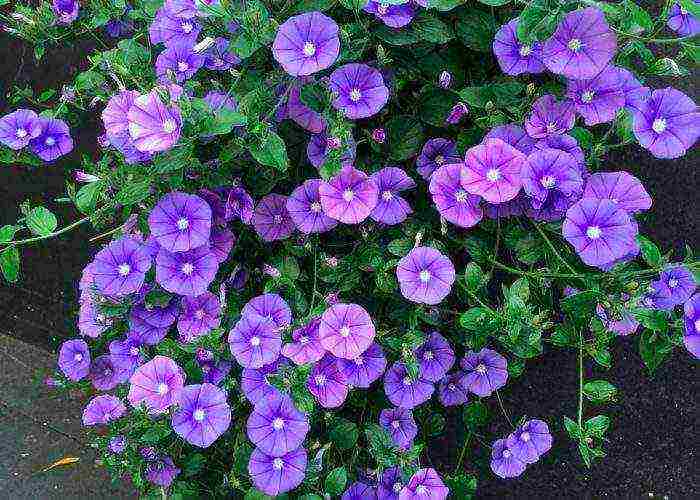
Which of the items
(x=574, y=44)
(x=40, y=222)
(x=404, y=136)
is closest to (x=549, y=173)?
(x=574, y=44)

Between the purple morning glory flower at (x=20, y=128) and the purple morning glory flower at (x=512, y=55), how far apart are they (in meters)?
1.05

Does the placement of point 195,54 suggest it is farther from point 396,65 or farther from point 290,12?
point 396,65

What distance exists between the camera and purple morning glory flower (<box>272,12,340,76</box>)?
1.24 metres

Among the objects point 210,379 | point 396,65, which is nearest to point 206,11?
point 396,65

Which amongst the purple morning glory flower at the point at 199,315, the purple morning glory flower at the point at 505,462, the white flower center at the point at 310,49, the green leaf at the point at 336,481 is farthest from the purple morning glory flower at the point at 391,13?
the purple morning glory flower at the point at 505,462

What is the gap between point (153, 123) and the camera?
1.23 meters

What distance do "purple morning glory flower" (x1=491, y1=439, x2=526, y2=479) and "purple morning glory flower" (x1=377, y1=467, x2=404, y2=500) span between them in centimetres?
32

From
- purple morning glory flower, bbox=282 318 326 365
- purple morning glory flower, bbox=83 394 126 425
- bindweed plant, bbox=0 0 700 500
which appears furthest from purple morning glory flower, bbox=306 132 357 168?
purple morning glory flower, bbox=83 394 126 425

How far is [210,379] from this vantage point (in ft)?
4.97

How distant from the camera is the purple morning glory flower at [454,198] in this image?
4.42ft

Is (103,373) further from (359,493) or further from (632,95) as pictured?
(632,95)

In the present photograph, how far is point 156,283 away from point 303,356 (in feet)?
1.31

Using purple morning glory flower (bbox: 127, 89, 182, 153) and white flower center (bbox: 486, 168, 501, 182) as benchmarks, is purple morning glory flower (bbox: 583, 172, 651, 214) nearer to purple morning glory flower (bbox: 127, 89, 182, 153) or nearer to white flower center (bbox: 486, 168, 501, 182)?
white flower center (bbox: 486, 168, 501, 182)

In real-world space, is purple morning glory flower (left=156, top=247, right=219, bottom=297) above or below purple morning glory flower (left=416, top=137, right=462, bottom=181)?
below
